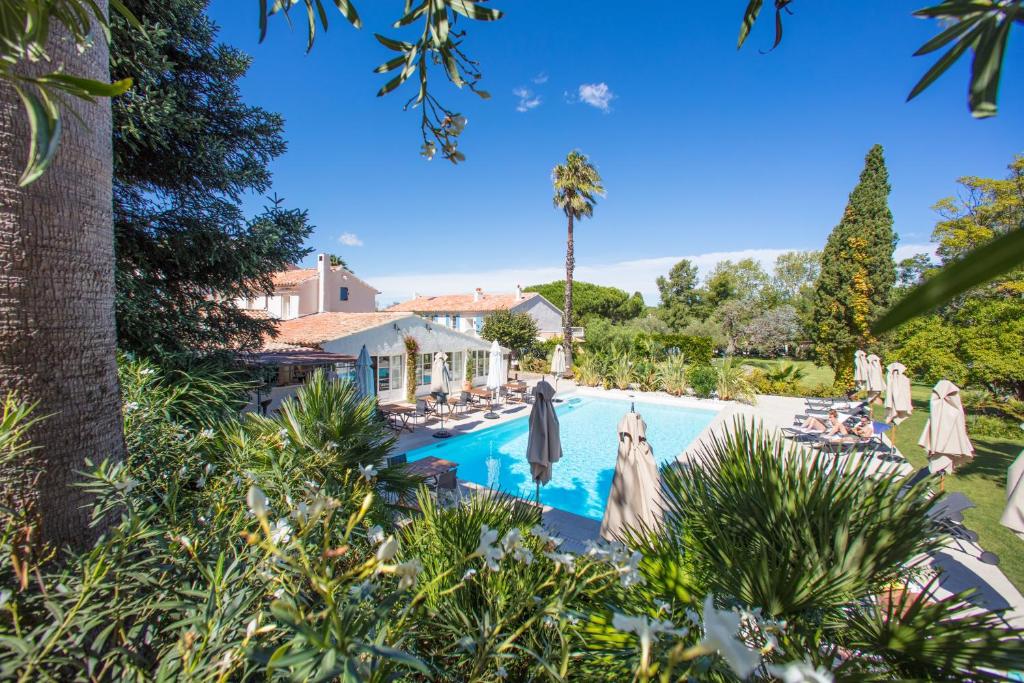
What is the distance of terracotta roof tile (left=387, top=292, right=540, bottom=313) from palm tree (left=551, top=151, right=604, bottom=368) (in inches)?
497

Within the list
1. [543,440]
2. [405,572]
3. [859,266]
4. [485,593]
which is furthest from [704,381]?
[405,572]

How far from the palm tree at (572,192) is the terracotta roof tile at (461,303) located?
497 inches

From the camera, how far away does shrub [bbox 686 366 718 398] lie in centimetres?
2156

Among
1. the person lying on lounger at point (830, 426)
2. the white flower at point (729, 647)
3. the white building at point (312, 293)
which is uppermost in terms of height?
the white building at point (312, 293)

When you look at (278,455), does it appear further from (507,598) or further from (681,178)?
(681,178)

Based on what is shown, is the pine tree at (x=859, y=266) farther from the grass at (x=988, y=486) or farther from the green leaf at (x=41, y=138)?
the green leaf at (x=41, y=138)

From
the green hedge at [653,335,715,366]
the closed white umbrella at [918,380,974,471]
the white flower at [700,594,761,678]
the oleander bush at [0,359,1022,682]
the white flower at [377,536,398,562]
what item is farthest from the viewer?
the green hedge at [653,335,715,366]

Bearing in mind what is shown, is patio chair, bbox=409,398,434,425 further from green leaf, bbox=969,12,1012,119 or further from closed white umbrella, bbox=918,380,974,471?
green leaf, bbox=969,12,1012,119

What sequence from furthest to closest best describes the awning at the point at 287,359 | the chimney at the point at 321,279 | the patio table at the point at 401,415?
the chimney at the point at 321,279 → the patio table at the point at 401,415 → the awning at the point at 287,359

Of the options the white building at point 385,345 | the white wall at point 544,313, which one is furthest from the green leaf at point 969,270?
the white wall at point 544,313

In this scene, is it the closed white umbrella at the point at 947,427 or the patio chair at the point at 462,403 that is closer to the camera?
the closed white umbrella at the point at 947,427

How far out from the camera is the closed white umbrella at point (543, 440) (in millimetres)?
8383

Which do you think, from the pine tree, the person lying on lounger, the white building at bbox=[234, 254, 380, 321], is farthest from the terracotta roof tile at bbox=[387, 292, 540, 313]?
the person lying on lounger

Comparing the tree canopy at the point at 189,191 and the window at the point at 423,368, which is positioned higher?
the tree canopy at the point at 189,191
